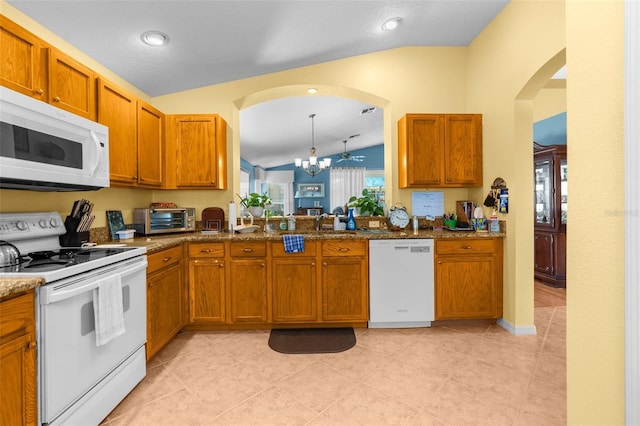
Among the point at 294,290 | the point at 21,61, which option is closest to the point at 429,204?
the point at 294,290

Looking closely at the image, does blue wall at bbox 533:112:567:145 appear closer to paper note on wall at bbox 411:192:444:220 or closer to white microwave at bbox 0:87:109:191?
paper note on wall at bbox 411:192:444:220

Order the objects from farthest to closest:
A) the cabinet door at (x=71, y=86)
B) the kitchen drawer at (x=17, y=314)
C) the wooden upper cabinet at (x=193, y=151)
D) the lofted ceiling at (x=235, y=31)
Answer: the wooden upper cabinet at (x=193, y=151), the lofted ceiling at (x=235, y=31), the cabinet door at (x=71, y=86), the kitchen drawer at (x=17, y=314)

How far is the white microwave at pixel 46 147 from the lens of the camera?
56.9 inches

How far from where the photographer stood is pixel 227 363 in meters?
2.24

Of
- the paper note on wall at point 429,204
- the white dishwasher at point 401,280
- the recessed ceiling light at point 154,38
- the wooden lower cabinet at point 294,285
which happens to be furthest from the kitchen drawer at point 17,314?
the paper note on wall at point 429,204

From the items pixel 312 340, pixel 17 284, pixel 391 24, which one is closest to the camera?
pixel 17 284

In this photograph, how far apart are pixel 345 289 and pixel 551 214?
3309 millimetres

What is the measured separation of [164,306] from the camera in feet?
7.84

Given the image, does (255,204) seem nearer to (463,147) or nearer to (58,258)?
(58,258)

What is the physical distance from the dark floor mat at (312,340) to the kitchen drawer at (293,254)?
0.73 meters

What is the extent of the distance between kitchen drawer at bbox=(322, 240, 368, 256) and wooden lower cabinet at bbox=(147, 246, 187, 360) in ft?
4.33

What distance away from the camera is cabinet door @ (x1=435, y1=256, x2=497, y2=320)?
9.22 ft

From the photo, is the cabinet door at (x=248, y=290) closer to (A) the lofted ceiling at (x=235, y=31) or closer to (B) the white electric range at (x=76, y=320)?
(B) the white electric range at (x=76, y=320)

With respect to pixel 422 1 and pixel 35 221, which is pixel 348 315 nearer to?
pixel 35 221
